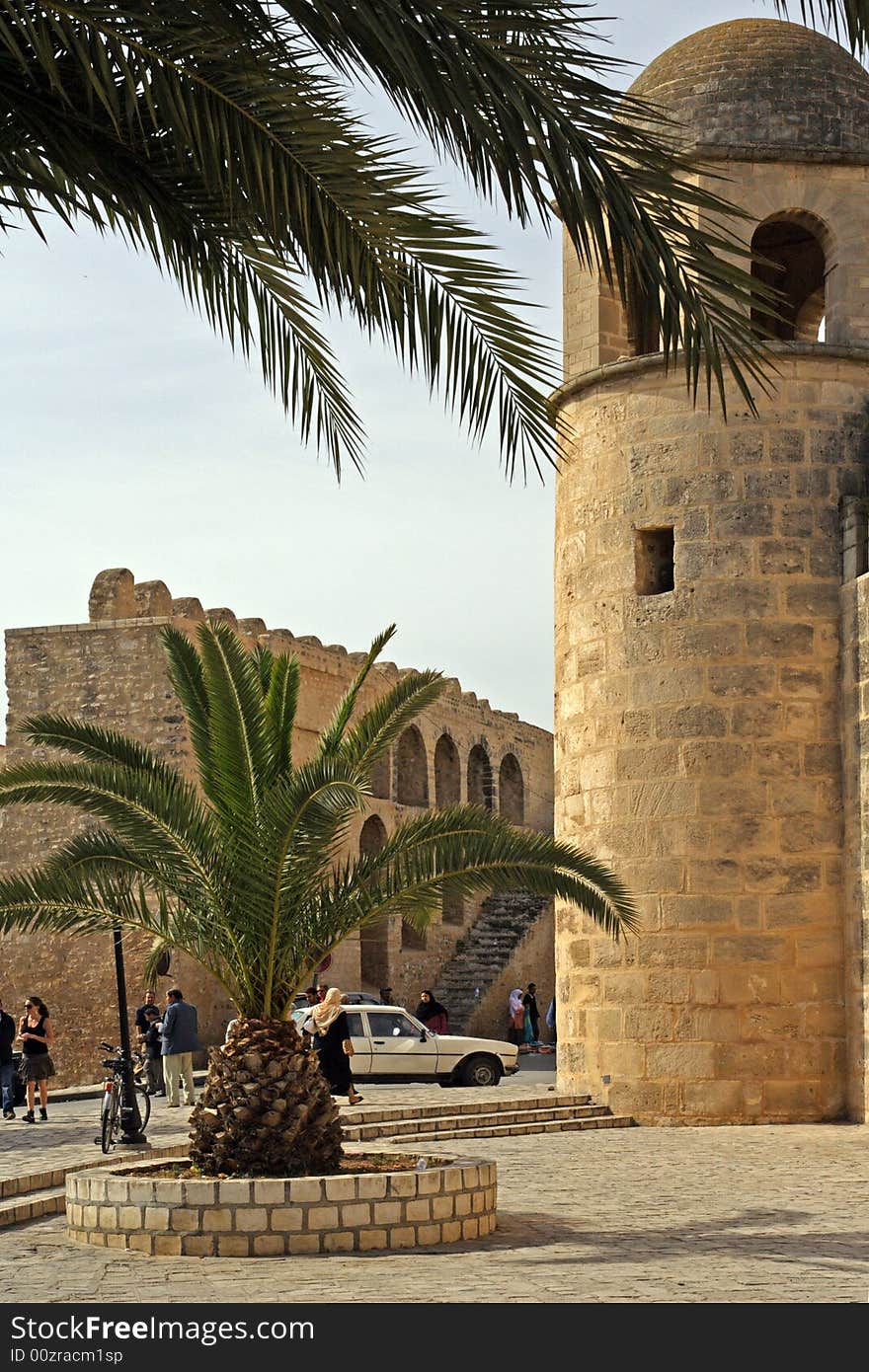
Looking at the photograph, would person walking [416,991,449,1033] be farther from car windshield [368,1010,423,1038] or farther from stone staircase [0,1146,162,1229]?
stone staircase [0,1146,162,1229]

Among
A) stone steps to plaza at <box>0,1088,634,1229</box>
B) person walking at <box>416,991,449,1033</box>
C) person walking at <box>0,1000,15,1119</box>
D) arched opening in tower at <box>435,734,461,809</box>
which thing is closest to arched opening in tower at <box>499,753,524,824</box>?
arched opening in tower at <box>435,734,461,809</box>

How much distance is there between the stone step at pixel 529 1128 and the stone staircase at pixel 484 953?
1495 cm

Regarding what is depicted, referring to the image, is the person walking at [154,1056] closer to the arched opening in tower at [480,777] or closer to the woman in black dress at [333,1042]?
the woman in black dress at [333,1042]

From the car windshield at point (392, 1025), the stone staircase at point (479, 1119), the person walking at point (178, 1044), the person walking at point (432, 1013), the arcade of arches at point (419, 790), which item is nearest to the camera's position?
the stone staircase at point (479, 1119)

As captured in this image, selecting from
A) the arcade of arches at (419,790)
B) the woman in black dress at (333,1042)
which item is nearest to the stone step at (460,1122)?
the woman in black dress at (333,1042)

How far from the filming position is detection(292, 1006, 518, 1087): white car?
67.3ft

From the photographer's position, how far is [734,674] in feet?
52.3

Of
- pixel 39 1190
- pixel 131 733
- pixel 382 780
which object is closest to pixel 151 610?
pixel 131 733

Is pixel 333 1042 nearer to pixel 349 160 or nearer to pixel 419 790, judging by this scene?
pixel 349 160

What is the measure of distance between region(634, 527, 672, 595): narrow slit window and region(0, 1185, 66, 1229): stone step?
25.3 feet

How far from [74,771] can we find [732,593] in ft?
24.7

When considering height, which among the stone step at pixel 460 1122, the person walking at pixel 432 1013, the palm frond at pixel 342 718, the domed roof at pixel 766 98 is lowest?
the stone step at pixel 460 1122

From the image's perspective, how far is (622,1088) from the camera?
52.5 ft

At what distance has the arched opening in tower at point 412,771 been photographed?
34062 millimetres
